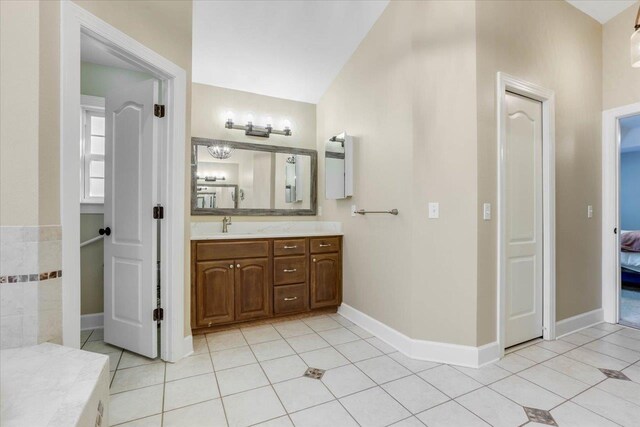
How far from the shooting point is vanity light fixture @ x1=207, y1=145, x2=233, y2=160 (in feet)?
10.7

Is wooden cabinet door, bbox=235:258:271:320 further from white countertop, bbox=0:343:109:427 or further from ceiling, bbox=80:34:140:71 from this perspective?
ceiling, bbox=80:34:140:71

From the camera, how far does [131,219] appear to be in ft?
7.32

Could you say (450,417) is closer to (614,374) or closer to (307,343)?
(307,343)

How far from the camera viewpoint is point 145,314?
2.16 m

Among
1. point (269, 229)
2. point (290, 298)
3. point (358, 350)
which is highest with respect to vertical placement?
point (269, 229)

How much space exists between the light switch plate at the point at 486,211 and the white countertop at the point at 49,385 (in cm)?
234

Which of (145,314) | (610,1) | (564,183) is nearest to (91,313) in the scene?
(145,314)

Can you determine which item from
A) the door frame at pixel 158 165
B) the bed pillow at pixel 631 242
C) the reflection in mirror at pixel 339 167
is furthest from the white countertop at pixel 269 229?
the bed pillow at pixel 631 242

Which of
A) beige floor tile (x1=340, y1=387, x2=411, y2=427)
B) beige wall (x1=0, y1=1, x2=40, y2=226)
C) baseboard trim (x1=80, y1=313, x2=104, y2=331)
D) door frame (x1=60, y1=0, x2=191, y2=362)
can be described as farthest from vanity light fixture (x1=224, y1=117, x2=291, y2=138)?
beige floor tile (x1=340, y1=387, x2=411, y2=427)

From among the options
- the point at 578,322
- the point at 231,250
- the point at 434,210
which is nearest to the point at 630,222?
the point at 578,322

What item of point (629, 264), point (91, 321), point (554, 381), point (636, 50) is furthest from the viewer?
point (629, 264)

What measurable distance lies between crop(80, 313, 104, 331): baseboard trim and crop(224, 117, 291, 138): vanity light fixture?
2312mm

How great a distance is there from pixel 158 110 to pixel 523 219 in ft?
9.84

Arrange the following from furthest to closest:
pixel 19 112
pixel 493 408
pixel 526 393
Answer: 1. pixel 526 393
2. pixel 493 408
3. pixel 19 112
